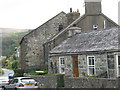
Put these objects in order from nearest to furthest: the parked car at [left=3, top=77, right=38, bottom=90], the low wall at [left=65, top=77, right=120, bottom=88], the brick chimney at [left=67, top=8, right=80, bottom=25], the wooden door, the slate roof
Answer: the low wall at [left=65, top=77, right=120, bottom=88], the parked car at [left=3, top=77, right=38, bottom=90], the slate roof, the wooden door, the brick chimney at [left=67, top=8, right=80, bottom=25]

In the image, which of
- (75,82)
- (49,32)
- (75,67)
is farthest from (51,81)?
(49,32)

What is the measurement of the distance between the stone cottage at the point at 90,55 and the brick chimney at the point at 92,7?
8.01 meters

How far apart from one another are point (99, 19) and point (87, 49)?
629 inches

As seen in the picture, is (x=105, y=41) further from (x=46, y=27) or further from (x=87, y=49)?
(x=46, y=27)

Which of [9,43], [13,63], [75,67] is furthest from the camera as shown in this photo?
[9,43]

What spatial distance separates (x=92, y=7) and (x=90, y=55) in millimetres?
15248

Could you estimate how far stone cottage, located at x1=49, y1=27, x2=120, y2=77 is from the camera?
1032 inches

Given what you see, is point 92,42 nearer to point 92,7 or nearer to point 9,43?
point 92,7

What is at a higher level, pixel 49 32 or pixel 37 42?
pixel 49 32

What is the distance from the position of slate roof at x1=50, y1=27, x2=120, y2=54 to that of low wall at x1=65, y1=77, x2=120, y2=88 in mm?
3789

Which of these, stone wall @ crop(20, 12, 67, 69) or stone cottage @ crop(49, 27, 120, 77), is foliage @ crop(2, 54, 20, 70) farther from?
stone cottage @ crop(49, 27, 120, 77)

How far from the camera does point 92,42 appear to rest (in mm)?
29734

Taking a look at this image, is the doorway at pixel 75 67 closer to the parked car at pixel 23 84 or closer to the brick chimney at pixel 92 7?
the parked car at pixel 23 84

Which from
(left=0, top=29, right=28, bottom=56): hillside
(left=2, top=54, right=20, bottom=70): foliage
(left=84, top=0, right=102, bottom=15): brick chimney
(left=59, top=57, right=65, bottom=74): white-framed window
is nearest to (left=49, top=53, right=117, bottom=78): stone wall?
(left=59, top=57, right=65, bottom=74): white-framed window
